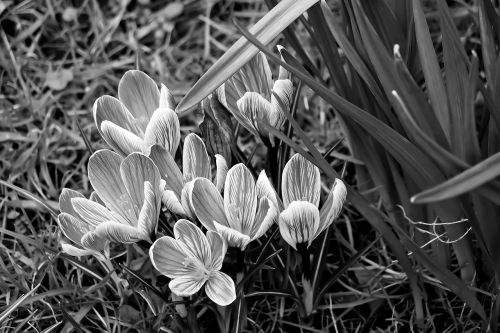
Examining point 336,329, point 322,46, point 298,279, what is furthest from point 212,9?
point 336,329

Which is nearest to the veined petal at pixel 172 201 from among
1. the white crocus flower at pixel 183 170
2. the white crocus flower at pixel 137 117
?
the white crocus flower at pixel 183 170

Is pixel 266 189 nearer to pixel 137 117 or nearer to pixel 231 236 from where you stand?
pixel 231 236

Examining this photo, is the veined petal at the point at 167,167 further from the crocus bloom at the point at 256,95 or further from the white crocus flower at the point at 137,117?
the crocus bloom at the point at 256,95

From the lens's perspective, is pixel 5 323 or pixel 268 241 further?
pixel 5 323

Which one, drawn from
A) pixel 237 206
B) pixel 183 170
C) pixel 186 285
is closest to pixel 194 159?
pixel 183 170

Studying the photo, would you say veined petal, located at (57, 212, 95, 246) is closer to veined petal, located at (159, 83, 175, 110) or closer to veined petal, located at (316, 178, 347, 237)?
veined petal, located at (159, 83, 175, 110)

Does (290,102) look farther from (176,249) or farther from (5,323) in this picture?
(5,323)

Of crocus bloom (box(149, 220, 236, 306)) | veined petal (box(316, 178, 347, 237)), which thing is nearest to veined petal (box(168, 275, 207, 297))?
crocus bloom (box(149, 220, 236, 306))
